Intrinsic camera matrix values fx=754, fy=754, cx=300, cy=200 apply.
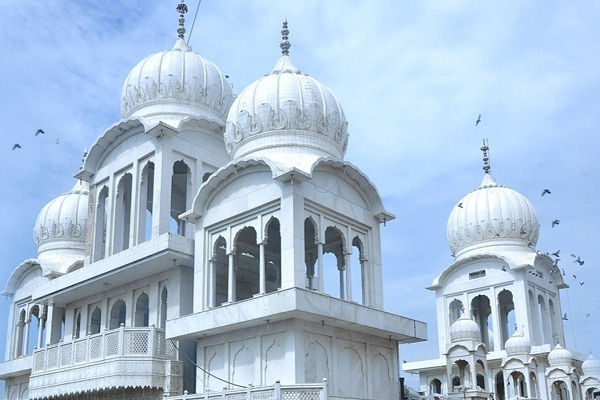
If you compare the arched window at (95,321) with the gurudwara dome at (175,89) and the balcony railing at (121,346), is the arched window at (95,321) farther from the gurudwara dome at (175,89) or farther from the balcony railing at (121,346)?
the gurudwara dome at (175,89)

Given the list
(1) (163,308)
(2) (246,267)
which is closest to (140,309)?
(1) (163,308)

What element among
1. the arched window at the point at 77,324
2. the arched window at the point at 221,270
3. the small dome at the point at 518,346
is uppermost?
the arched window at the point at 221,270

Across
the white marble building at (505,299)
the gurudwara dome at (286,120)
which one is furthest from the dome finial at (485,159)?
the gurudwara dome at (286,120)

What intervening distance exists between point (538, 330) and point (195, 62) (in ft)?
60.6

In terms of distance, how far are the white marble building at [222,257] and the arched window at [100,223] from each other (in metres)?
0.05


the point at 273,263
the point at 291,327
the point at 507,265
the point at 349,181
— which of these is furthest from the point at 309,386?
the point at 507,265

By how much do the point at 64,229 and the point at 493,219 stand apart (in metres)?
19.2

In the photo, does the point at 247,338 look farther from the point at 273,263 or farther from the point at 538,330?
the point at 538,330

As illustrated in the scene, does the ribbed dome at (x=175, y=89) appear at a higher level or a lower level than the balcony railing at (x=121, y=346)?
higher

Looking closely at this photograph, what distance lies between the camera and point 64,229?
107 ft

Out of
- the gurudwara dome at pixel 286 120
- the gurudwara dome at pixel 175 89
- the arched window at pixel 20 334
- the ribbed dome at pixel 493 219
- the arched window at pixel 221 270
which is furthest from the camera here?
the ribbed dome at pixel 493 219

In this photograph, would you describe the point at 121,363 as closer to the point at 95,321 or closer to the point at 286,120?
the point at 95,321

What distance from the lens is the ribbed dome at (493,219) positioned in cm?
3462

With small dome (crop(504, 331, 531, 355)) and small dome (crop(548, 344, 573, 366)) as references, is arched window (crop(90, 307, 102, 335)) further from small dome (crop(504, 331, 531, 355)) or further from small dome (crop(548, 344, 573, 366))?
small dome (crop(548, 344, 573, 366))
